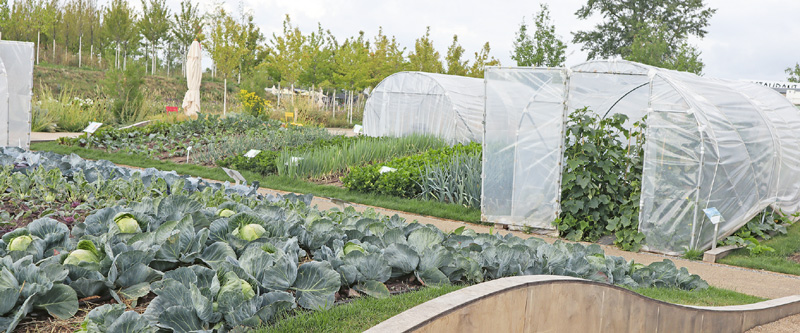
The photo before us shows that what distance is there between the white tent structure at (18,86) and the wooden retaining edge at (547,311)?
1096 centimetres

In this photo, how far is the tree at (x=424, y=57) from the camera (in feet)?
88.7

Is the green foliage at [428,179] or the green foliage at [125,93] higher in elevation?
the green foliage at [125,93]

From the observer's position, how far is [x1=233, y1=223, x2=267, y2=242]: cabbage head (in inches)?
119

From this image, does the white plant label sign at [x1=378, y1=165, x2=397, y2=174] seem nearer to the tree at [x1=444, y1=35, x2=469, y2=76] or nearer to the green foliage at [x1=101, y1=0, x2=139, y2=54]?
the tree at [x1=444, y1=35, x2=469, y2=76]

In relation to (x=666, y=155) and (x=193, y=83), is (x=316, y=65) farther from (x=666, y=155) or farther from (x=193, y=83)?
(x=666, y=155)

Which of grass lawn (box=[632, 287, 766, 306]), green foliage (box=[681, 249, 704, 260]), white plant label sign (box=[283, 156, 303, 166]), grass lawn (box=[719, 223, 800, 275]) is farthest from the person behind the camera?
white plant label sign (box=[283, 156, 303, 166])

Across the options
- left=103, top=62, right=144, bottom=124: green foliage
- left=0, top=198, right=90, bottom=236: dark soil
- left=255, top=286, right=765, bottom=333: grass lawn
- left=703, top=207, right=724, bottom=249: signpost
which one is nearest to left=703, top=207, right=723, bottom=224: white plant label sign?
left=703, top=207, right=724, bottom=249: signpost

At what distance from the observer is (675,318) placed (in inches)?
143

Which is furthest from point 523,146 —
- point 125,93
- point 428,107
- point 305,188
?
point 125,93

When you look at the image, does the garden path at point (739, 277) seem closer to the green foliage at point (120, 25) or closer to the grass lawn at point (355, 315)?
the grass lawn at point (355, 315)

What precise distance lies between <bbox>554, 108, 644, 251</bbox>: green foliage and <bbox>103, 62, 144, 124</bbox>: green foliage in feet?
45.6

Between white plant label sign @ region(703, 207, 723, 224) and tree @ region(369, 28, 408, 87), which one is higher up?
tree @ region(369, 28, 408, 87)

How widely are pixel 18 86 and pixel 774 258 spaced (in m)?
11.8

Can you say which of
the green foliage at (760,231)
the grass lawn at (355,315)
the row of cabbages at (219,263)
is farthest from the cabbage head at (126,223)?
the green foliage at (760,231)
